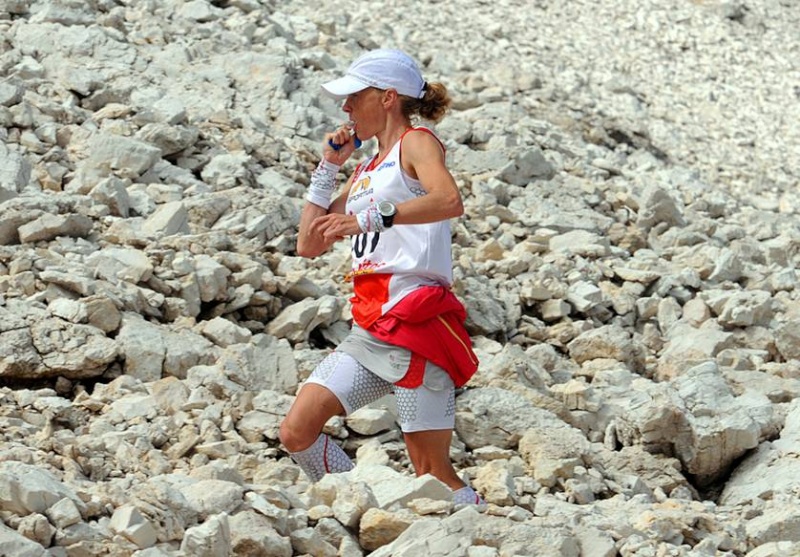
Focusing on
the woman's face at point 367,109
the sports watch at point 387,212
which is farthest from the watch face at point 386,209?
the woman's face at point 367,109

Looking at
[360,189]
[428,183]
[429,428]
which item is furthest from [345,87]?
[429,428]

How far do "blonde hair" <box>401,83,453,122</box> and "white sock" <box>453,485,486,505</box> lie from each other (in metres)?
1.51

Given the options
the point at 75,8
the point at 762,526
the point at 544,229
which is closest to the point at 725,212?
the point at 544,229

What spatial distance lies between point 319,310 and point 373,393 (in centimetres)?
237

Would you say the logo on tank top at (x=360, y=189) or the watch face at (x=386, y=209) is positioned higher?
the watch face at (x=386, y=209)

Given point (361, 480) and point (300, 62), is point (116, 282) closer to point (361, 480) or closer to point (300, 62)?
point (361, 480)

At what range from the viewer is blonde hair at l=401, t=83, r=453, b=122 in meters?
5.73

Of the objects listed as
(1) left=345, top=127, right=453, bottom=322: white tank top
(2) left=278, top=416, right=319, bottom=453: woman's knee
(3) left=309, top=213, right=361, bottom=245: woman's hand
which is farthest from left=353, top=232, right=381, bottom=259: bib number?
(2) left=278, top=416, right=319, bottom=453: woman's knee

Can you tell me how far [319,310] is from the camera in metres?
7.93

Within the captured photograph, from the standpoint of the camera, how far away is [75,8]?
1181 centimetres

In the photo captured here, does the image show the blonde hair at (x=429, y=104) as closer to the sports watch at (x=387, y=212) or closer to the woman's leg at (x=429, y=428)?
the sports watch at (x=387, y=212)

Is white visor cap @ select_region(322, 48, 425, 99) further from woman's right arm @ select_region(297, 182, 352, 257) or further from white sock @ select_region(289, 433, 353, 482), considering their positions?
white sock @ select_region(289, 433, 353, 482)

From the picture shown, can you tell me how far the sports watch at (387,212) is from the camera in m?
5.21

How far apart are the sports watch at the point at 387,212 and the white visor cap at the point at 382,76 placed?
0.66 meters
